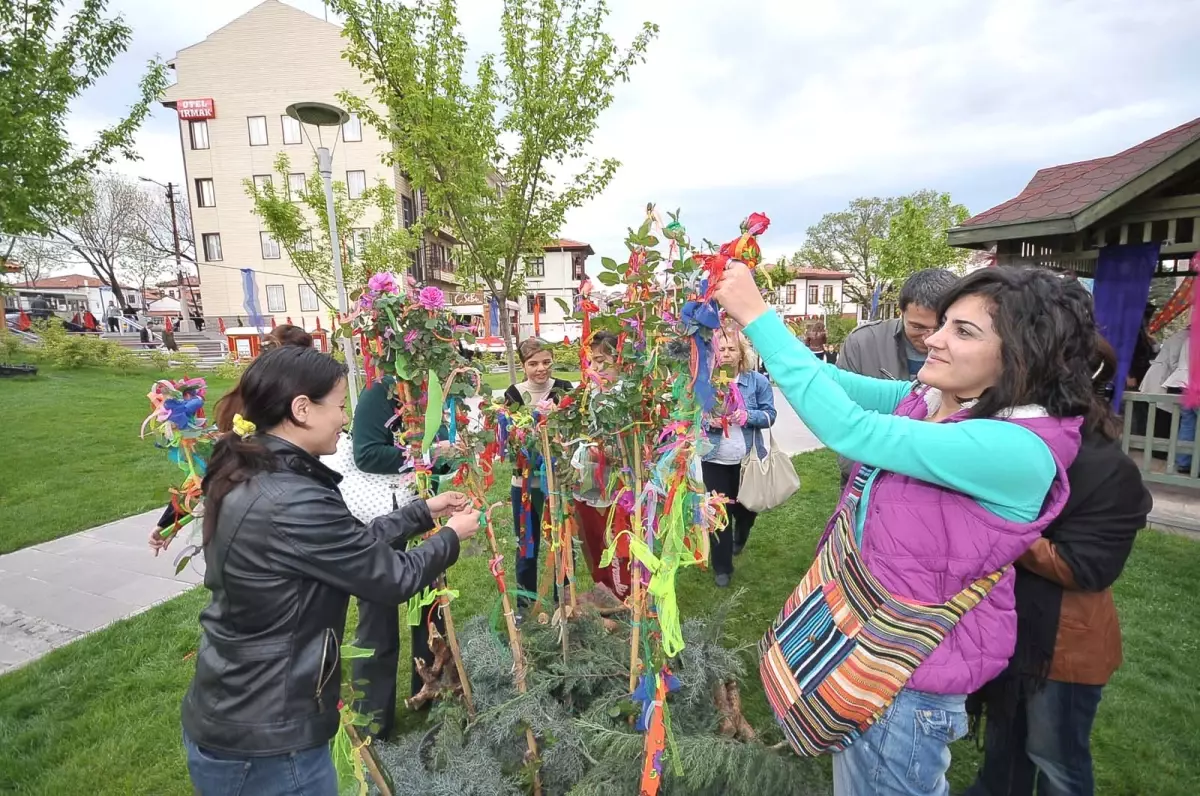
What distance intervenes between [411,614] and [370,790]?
1.91 ft

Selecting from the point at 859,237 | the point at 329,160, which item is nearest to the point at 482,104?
the point at 329,160

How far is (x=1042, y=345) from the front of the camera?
1.17 m

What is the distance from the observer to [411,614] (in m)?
2.30

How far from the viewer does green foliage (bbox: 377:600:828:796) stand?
188 cm

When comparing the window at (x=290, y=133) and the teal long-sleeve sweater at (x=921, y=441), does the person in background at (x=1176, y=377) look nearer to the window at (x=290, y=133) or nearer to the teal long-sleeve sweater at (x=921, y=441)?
the teal long-sleeve sweater at (x=921, y=441)

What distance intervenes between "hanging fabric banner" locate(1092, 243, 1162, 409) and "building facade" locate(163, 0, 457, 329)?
909 inches

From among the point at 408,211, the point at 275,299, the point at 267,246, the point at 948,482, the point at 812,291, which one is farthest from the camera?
the point at 812,291

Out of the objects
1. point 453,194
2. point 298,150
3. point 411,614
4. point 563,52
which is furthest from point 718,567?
point 298,150

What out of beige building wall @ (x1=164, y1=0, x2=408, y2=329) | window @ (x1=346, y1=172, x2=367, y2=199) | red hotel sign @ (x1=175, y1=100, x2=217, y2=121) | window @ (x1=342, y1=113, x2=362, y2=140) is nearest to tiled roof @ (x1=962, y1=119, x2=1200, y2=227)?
beige building wall @ (x1=164, y1=0, x2=408, y2=329)

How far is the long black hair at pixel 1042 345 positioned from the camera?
3.82 ft

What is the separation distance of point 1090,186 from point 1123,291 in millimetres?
944

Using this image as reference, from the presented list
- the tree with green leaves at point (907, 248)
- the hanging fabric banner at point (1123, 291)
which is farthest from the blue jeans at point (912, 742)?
the tree with green leaves at point (907, 248)

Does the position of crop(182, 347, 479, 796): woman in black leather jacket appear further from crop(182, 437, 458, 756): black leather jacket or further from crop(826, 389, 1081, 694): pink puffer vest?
crop(826, 389, 1081, 694): pink puffer vest

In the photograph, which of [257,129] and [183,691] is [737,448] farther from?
[257,129]
